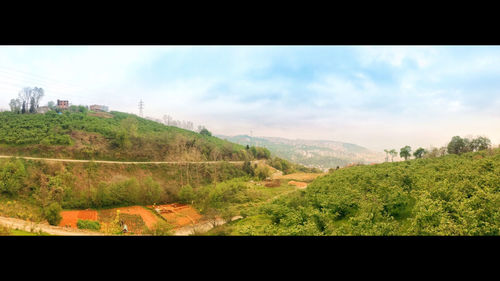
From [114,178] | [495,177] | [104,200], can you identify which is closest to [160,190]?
[104,200]

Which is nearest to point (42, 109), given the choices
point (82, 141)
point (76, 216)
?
point (82, 141)

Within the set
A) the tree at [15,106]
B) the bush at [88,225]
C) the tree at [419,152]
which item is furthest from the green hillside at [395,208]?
the tree at [15,106]

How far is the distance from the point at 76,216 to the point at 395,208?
10.8m

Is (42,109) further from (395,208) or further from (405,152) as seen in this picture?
(405,152)

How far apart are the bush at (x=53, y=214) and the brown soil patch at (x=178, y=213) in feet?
8.99

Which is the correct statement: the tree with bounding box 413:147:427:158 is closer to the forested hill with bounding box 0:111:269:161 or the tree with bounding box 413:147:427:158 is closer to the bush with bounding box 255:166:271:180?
the bush with bounding box 255:166:271:180

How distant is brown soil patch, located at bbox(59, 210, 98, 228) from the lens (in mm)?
6989

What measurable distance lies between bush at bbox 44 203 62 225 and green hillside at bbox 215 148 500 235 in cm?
595

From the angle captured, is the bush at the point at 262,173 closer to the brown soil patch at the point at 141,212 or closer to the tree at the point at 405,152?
the tree at the point at 405,152

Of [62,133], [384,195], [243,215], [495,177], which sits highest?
[62,133]
